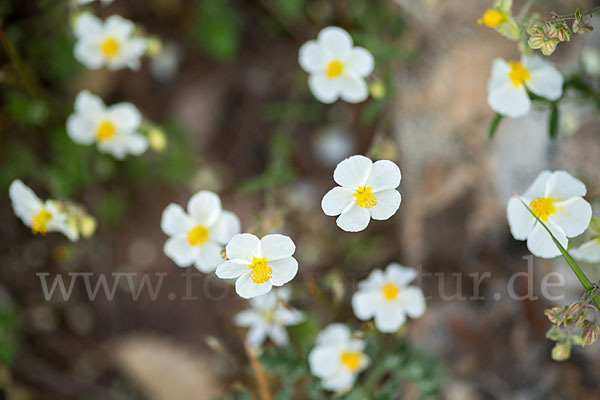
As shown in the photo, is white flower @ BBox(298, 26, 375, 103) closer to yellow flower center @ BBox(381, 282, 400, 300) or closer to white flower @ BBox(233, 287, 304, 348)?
yellow flower center @ BBox(381, 282, 400, 300)

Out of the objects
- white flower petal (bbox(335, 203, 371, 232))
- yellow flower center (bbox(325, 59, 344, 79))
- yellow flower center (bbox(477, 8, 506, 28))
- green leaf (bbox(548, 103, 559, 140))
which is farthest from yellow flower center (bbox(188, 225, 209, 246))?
green leaf (bbox(548, 103, 559, 140))

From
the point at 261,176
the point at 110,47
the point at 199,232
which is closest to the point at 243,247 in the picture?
the point at 199,232

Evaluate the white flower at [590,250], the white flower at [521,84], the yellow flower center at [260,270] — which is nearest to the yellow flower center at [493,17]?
the white flower at [521,84]

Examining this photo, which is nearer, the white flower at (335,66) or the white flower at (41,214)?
the white flower at (41,214)

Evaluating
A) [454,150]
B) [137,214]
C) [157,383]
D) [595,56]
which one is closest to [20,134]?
[137,214]

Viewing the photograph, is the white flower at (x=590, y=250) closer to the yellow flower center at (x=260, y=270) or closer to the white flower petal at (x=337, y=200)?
the white flower petal at (x=337, y=200)
